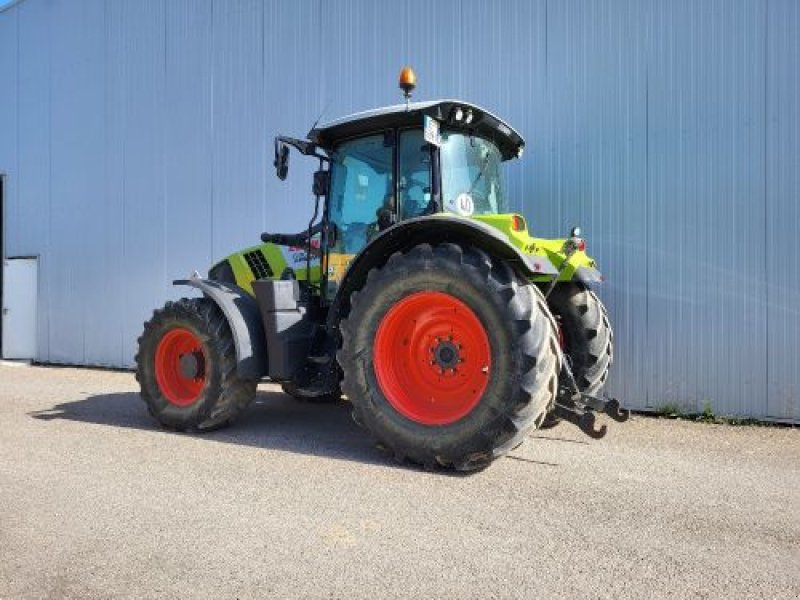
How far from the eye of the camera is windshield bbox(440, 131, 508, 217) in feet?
15.8

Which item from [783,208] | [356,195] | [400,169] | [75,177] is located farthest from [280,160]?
[75,177]

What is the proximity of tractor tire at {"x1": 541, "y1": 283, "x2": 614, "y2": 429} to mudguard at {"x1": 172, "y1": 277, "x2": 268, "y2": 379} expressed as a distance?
2.44m

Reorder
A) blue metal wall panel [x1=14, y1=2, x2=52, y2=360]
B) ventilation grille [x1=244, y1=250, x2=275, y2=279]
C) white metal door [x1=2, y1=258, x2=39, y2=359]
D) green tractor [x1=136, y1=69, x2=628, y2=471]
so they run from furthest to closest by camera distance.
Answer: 1. white metal door [x1=2, y1=258, x2=39, y2=359]
2. blue metal wall panel [x1=14, y1=2, x2=52, y2=360]
3. ventilation grille [x1=244, y1=250, x2=275, y2=279]
4. green tractor [x1=136, y1=69, x2=628, y2=471]

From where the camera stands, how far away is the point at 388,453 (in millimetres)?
4617

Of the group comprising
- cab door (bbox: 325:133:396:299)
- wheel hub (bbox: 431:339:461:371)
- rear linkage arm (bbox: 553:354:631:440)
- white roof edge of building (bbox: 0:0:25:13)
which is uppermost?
white roof edge of building (bbox: 0:0:25:13)

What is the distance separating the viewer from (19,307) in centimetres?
1243

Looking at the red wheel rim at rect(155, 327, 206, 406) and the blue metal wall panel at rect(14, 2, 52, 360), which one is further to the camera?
the blue metal wall panel at rect(14, 2, 52, 360)

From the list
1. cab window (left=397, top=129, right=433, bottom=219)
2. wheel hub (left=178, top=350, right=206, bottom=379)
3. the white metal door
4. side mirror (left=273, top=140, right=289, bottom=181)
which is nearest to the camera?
cab window (left=397, top=129, right=433, bottom=219)

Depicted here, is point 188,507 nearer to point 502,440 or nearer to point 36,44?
point 502,440

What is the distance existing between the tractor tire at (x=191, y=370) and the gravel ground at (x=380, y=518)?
0.20 meters

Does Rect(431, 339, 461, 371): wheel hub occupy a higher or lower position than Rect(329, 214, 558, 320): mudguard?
lower

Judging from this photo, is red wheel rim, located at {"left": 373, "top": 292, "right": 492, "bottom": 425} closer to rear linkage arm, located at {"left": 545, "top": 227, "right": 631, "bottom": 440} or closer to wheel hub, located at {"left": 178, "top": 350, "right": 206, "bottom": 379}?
rear linkage arm, located at {"left": 545, "top": 227, "right": 631, "bottom": 440}

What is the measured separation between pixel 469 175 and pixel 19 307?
429 inches

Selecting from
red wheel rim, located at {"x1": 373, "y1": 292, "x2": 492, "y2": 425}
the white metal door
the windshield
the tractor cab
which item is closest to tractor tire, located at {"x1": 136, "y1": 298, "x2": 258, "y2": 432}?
the tractor cab
